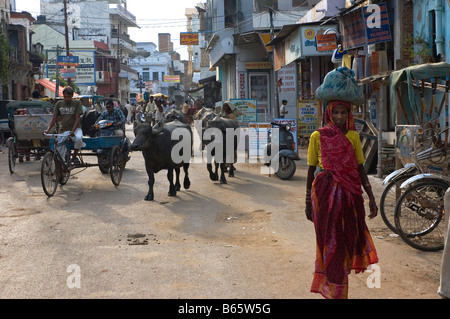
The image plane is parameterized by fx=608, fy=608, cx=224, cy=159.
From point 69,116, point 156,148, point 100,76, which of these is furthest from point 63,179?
point 100,76

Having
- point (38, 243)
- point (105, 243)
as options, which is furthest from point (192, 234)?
point (38, 243)

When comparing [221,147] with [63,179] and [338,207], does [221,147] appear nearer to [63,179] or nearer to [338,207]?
[63,179]

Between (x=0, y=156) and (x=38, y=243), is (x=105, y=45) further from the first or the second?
(x=38, y=243)

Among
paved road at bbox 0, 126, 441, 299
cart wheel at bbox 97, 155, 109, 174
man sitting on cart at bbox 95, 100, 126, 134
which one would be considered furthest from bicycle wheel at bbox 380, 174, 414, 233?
man sitting on cart at bbox 95, 100, 126, 134

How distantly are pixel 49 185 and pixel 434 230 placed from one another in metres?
6.47

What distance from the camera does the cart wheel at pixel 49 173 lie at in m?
10.3

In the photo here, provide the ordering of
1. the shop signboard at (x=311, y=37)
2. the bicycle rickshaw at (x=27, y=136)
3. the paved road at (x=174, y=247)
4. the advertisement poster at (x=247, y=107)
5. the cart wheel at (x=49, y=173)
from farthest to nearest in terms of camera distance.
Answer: the advertisement poster at (x=247, y=107), the shop signboard at (x=311, y=37), the bicycle rickshaw at (x=27, y=136), the cart wheel at (x=49, y=173), the paved road at (x=174, y=247)

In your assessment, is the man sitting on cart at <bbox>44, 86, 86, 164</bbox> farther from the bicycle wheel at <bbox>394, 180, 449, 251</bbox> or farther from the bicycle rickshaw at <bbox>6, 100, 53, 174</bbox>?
the bicycle wheel at <bbox>394, 180, 449, 251</bbox>

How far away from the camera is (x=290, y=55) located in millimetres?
18859

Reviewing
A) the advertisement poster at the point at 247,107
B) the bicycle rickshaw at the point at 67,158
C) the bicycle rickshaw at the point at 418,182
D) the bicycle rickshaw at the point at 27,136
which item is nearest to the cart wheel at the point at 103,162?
the bicycle rickshaw at the point at 67,158

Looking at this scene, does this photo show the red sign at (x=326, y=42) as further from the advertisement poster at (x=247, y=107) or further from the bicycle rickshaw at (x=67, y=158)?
the bicycle rickshaw at (x=67, y=158)

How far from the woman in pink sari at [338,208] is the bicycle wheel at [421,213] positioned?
225 cm

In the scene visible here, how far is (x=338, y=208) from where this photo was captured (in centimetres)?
447

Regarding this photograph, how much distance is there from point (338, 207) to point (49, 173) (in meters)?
7.16
